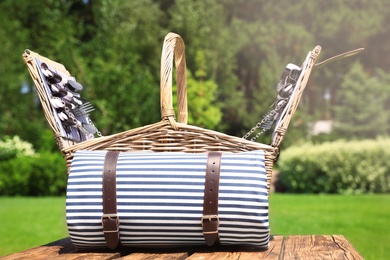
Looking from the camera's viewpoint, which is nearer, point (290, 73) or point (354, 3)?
point (290, 73)

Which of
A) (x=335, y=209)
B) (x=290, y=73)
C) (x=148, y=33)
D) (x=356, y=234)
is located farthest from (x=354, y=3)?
(x=290, y=73)

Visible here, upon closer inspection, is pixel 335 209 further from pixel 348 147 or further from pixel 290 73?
pixel 290 73

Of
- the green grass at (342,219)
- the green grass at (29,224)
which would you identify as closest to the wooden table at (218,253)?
the green grass at (342,219)

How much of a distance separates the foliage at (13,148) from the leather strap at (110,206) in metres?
12.7

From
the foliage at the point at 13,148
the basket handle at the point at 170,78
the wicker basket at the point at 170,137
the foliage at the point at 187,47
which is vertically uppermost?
the foliage at the point at 187,47

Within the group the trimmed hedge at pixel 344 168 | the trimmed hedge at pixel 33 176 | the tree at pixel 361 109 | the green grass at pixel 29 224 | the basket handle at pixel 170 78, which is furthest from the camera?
the tree at pixel 361 109

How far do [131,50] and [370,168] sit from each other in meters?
7.17

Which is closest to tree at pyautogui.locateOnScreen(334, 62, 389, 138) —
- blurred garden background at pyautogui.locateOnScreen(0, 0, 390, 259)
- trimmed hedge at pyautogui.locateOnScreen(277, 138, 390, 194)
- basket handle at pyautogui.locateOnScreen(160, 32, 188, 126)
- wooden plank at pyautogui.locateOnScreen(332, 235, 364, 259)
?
blurred garden background at pyautogui.locateOnScreen(0, 0, 390, 259)

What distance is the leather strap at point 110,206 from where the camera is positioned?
6.55 feet

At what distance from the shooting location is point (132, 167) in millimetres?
2018

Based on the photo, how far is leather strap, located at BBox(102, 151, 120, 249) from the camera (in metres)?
2.00

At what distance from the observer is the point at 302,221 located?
24.9 ft

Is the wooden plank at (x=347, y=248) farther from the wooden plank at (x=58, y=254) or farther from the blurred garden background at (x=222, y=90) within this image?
the blurred garden background at (x=222, y=90)

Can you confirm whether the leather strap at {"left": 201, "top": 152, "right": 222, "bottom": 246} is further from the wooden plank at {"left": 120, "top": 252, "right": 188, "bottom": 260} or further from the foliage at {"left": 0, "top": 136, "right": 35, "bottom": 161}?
the foliage at {"left": 0, "top": 136, "right": 35, "bottom": 161}
